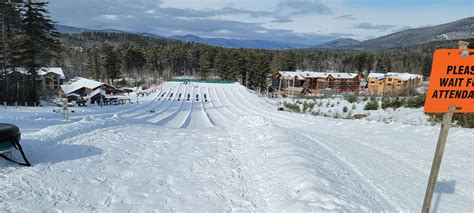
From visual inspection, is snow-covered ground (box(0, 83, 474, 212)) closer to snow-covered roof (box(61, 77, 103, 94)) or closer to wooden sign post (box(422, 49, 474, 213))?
wooden sign post (box(422, 49, 474, 213))

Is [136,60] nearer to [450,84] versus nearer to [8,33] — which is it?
[8,33]

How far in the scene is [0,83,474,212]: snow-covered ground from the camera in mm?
4926

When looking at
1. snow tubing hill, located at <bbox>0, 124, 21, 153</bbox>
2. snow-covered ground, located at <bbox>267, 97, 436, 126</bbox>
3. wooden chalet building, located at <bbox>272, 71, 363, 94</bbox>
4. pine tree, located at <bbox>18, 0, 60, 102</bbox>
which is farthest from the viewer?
wooden chalet building, located at <bbox>272, 71, 363, 94</bbox>

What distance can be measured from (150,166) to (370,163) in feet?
16.4

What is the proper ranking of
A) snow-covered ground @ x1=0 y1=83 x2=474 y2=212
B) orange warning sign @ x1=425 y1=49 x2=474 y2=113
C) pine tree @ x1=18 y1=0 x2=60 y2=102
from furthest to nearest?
1. pine tree @ x1=18 y1=0 x2=60 y2=102
2. snow-covered ground @ x1=0 y1=83 x2=474 y2=212
3. orange warning sign @ x1=425 y1=49 x2=474 y2=113

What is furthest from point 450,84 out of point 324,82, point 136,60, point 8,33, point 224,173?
point 136,60

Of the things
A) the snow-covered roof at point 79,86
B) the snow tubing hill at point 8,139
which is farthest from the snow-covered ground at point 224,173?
the snow-covered roof at point 79,86

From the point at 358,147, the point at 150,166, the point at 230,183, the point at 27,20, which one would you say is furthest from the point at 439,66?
the point at 27,20

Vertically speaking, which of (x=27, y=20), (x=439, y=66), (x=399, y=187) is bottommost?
(x=399, y=187)

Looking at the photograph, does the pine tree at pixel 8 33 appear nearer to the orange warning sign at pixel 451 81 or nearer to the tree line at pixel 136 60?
the tree line at pixel 136 60

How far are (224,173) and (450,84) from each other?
4.16 metres

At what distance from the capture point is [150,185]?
5.70m

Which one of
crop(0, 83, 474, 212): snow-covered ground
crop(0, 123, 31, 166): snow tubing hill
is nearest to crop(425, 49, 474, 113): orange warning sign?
crop(0, 83, 474, 212): snow-covered ground

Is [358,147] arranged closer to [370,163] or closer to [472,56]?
[370,163]
